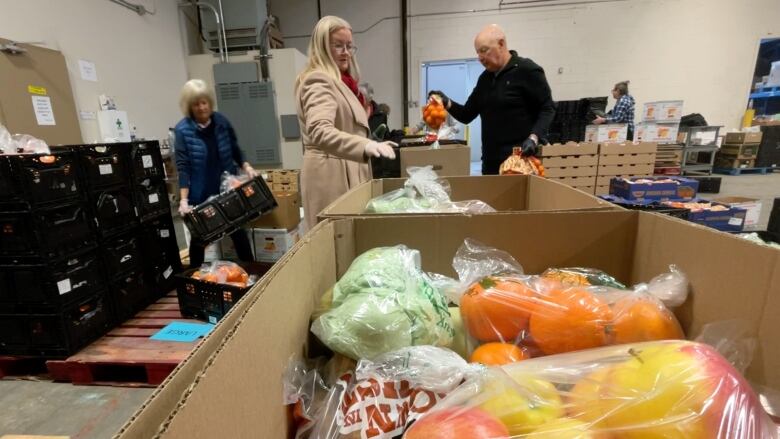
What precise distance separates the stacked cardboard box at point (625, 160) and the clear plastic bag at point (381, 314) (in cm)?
479

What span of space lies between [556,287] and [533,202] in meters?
0.90

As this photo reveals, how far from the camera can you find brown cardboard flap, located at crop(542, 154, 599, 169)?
4641mm

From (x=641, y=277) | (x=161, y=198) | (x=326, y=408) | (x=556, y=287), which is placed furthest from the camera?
(x=161, y=198)

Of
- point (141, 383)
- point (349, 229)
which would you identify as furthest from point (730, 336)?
point (141, 383)

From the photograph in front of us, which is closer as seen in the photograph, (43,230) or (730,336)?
(730,336)

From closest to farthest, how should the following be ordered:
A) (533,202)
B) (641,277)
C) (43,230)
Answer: (641,277)
(533,202)
(43,230)

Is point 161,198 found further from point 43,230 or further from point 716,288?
point 716,288

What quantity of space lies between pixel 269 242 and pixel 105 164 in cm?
135

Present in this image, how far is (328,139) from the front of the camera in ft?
5.00

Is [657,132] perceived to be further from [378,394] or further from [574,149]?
[378,394]

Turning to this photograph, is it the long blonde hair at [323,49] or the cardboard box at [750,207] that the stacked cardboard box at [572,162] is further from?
the long blonde hair at [323,49]

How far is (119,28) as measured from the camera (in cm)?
442

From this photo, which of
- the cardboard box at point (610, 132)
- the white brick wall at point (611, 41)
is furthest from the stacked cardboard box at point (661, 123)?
the cardboard box at point (610, 132)

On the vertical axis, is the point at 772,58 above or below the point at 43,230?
above
